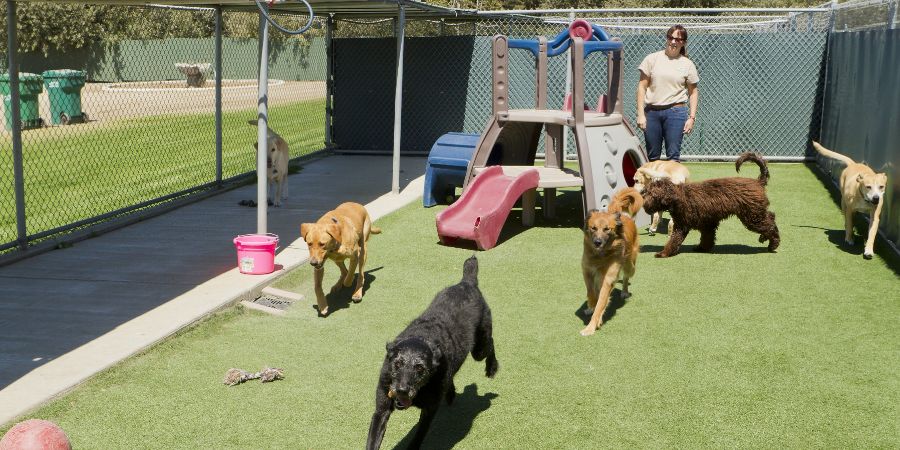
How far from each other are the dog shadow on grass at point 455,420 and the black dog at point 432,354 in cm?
10

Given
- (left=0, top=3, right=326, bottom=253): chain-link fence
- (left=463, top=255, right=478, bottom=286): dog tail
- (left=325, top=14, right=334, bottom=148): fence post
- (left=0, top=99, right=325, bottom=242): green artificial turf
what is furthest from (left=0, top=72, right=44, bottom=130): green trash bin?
(left=463, top=255, right=478, bottom=286): dog tail

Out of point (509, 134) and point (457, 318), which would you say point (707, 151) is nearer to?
point (509, 134)

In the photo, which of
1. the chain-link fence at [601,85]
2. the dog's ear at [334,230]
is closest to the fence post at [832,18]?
the chain-link fence at [601,85]

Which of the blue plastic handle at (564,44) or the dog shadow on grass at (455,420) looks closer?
the dog shadow on grass at (455,420)

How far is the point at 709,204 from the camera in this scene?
28.6ft

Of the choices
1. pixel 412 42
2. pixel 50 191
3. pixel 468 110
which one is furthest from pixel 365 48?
pixel 50 191

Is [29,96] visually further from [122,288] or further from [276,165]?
[122,288]

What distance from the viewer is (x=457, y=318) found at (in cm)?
480

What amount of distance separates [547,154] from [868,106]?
3.89 m

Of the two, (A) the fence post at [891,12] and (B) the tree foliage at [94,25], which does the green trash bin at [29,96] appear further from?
(A) the fence post at [891,12]

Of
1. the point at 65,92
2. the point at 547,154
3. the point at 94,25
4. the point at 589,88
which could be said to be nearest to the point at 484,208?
the point at 547,154

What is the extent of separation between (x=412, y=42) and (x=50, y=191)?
680cm

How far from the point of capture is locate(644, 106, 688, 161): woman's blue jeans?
33.5ft

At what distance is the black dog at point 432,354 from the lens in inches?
156
